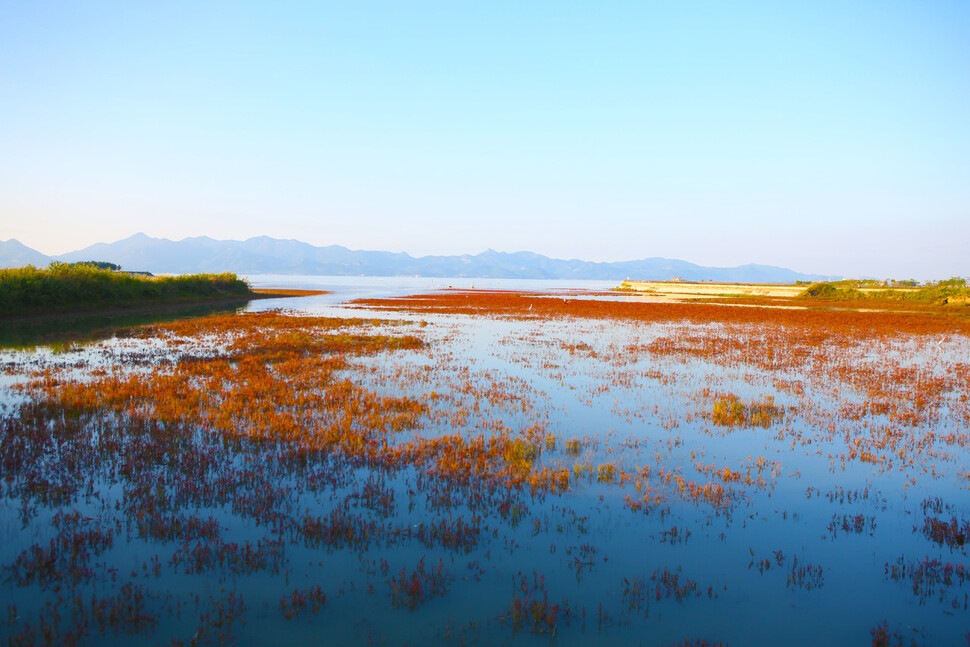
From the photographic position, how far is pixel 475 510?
287 inches

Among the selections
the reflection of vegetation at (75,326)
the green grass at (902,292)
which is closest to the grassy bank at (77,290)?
the reflection of vegetation at (75,326)

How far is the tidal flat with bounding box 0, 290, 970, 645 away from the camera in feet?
16.5

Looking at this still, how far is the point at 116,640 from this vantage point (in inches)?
177

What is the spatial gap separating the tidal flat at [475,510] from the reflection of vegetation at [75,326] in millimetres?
8025

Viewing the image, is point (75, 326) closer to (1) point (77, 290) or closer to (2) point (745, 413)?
(1) point (77, 290)

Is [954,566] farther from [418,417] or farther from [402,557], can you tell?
[418,417]

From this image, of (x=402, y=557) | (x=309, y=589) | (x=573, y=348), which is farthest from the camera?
(x=573, y=348)

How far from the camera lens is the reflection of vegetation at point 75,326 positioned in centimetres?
2262

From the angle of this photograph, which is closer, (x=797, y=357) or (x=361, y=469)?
(x=361, y=469)

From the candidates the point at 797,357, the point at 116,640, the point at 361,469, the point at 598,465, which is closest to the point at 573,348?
the point at 797,357

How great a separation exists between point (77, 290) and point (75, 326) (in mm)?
8662

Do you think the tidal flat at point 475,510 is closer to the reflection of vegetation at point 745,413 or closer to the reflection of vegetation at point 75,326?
the reflection of vegetation at point 745,413

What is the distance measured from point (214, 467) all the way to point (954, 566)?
10.4 metres

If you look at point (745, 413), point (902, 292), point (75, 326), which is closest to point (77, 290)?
point (75, 326)
